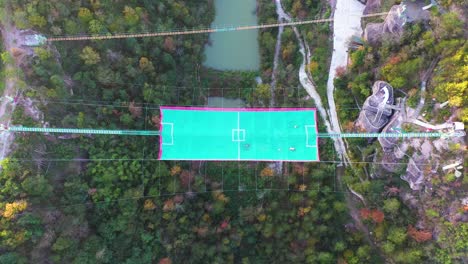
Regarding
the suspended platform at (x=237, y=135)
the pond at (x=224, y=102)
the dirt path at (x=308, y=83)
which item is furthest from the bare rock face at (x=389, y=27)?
the pond at (x=224, y=102)

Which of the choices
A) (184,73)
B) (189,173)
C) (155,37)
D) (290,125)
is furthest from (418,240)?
(155,37)

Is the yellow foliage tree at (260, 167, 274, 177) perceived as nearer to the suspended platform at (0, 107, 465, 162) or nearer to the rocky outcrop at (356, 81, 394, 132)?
the suspended platform at (0, 107, 465, 162)

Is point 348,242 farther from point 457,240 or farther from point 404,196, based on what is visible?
point 457,240

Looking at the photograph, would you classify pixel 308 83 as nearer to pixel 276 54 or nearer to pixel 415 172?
pixel 276 54

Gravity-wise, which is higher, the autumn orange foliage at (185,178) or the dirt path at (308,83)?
the dirt path at (308,83)

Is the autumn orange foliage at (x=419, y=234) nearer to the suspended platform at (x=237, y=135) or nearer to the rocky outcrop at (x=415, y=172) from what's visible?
the rocky outcrop at (x=415, y=172)
